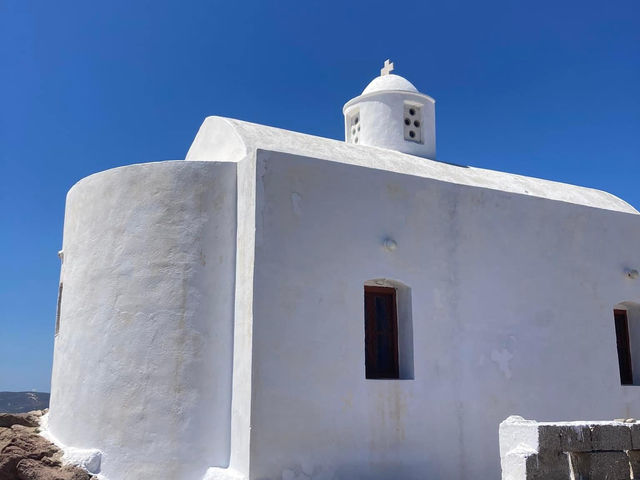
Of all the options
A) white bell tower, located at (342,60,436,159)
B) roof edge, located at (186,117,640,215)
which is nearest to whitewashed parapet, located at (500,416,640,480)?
roof edge, located at (186,117,640,215)

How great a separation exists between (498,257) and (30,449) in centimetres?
724

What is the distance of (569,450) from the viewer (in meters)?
7.06

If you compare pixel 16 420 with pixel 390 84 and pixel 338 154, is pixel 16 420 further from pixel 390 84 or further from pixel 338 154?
pixel 390 84

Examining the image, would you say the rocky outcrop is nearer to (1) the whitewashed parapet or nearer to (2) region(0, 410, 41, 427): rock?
(2) region(0, 410, 41, 427): rock

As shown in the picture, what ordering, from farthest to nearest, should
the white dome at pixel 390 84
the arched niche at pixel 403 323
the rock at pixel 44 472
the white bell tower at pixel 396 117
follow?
the white dome at pixel 390 84
the white bell tower at pixel 396 117
the arched niche at pixel 403 323
the rock at pixel 44 472

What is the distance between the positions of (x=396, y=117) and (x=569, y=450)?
7.38 metres

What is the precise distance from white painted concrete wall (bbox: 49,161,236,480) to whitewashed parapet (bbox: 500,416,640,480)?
11.6ft

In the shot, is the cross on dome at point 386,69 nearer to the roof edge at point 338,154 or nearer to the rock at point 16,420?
the roof edge at point 338,154

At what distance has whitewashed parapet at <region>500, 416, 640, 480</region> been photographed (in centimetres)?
689

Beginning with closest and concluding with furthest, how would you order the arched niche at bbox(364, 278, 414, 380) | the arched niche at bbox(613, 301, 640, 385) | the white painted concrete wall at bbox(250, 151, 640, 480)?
the white painted concrete wall at bbox(250, 151, 640, 480) < the arched niche at bbox(364, 278, 414, 380) < the arched niche at bbox(613, 301, 640, 385)

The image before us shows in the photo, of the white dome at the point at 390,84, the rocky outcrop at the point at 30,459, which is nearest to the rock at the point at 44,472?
the rocky outcrop at the point at 30,459

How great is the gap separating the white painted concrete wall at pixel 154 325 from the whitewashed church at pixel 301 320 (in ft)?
0.09

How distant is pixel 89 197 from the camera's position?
973cm

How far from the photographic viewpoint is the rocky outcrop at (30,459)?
8251 mm
